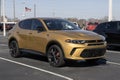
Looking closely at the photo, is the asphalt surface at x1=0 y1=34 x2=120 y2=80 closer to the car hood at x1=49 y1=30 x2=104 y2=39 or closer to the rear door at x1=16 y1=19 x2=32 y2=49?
the rear door at x1=16 y1=19 x2=32 y2=49

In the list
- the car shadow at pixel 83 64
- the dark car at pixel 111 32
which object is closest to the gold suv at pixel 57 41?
the car shadow at pixel 83 64

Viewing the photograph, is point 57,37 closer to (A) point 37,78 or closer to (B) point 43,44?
(B) point 43,44

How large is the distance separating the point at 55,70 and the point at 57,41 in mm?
990

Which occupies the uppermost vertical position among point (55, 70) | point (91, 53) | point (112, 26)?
point (112, 26)

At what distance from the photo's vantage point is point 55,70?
10805 millimetres

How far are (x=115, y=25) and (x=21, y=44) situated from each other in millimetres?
6459

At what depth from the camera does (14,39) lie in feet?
45.7

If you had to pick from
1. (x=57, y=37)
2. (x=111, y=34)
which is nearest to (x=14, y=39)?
(x=57, y=37)

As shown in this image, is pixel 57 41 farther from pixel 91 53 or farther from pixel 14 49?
pixel 14 49

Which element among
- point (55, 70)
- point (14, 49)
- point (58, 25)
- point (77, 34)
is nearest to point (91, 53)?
point (77, 34)

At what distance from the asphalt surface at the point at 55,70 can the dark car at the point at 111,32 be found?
428 cm

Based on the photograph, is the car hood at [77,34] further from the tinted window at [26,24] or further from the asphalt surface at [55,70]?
the tinted window at [26,24]

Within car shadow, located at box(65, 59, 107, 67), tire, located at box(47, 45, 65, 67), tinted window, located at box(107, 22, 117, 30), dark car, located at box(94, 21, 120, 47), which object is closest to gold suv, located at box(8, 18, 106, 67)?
tire, located at box(47, 45, 65, 67)

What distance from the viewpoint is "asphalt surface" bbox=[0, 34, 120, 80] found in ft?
31.4
